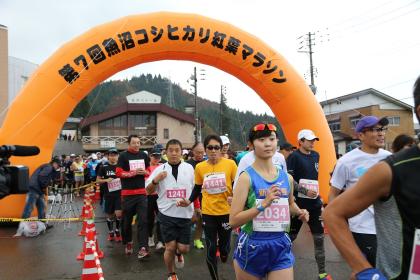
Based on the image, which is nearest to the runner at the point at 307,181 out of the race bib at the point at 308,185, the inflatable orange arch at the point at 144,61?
the race bib at the point at 308,185

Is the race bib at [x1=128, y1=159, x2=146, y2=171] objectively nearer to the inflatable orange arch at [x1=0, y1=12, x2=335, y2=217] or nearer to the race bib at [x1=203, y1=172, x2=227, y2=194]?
the race bib at [x1=203, y1=172, x2=227, y2=194]

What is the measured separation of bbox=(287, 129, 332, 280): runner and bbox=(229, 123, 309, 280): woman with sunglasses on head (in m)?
1.97

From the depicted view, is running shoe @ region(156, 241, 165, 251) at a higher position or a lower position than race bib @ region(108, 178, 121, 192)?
lower

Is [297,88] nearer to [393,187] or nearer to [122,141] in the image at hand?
[393,187]

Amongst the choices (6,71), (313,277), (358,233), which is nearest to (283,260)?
(358,233)

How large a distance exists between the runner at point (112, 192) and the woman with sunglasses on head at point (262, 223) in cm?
487

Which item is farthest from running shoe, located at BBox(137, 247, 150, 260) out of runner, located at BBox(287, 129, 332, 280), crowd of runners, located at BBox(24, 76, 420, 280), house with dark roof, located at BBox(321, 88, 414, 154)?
house with dark roof, located at BBox(321, 88, 414, 154)

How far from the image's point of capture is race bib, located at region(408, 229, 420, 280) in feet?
4.96

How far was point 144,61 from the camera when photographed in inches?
397

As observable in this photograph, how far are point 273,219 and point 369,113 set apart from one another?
35.2m

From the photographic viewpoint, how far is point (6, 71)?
28.2 meters

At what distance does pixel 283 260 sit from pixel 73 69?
7581 millimetres

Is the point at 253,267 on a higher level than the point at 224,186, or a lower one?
lower

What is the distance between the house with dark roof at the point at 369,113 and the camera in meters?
34.5
